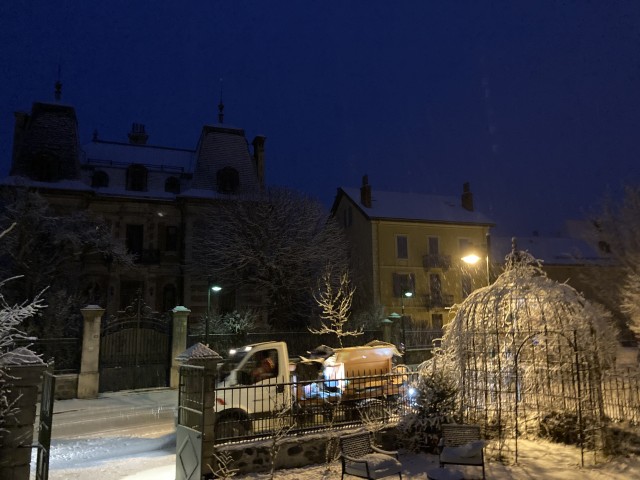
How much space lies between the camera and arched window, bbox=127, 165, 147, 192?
108 ft

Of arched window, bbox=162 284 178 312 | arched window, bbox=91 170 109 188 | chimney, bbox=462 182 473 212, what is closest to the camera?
arched window, bbox=91 170 109 188

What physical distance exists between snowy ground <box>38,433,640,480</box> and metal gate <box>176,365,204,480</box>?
26.6 inches

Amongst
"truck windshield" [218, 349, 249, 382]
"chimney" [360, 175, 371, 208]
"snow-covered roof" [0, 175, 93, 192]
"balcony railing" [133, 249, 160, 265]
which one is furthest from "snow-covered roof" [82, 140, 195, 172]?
"truck windshield" [218, 349, 249, 382]

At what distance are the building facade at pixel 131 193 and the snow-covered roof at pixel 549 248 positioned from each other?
22.7 metres

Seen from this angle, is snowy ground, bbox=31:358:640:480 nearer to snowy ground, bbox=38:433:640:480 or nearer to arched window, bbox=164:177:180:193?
snowy ground, bbox=38:433:640:480

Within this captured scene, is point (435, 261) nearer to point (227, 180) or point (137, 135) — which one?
point (227, 180)

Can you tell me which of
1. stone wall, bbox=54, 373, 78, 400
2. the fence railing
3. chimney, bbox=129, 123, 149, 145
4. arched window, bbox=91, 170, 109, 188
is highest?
chimney, bbox=129, 123, 149, 145

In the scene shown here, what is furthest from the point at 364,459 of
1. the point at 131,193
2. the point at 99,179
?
the point at 99,179

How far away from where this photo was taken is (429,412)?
936 cm

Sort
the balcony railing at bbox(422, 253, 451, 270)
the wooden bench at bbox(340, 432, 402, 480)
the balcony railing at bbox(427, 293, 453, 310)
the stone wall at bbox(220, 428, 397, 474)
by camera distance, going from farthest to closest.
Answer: the balcony railing at bbox(422, 253, 451, 270), the balcony railing at bbox(427, 293, 453, 310), the stone wall at bbox(220, 428, 397, 474), the wooden bench at bbox(340, 432, 402, 480)

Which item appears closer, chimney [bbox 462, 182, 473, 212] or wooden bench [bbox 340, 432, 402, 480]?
wooden bench [bbox 340, 432, 402, 480]

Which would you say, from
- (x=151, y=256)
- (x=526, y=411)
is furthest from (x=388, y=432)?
(x=151, y=256)

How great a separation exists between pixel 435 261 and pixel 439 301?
293 centimetres

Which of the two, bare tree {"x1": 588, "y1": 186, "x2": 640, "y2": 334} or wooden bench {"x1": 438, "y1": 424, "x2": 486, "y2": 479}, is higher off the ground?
bare tree {"x1": 588, "y1": 186, "x2": 640, "y2": 334}
